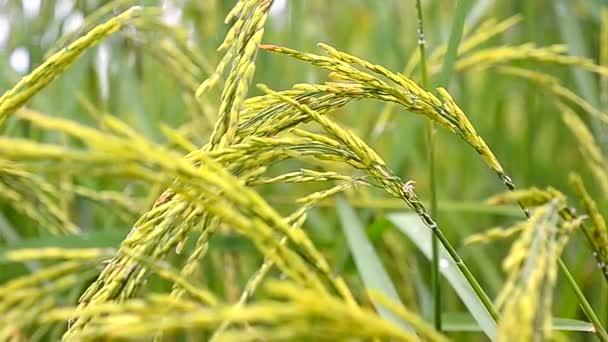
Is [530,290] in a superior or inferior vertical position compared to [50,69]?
inferior

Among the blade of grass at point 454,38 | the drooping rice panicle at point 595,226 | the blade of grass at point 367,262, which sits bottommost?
the blade of grass at point 367,262

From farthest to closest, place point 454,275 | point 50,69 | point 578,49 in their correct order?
point 578,49
point 454,275
point 50,69

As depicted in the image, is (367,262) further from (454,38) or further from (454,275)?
(454,38)

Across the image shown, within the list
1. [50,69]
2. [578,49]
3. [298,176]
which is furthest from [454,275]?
[578,49]

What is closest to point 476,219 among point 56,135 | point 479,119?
point 479,119

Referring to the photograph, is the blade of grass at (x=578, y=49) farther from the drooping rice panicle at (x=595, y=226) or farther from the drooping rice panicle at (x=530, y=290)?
the drooping rice panicle at (x=530, y=290)

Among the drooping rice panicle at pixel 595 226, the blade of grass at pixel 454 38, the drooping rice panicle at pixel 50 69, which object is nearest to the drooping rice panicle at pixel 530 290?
the drooping rice panicle at pixel 595 226

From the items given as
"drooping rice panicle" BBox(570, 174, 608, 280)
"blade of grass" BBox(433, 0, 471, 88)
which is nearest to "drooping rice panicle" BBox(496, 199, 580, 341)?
"drooping rice panicle" BBox(570, 174, 608, 280)
